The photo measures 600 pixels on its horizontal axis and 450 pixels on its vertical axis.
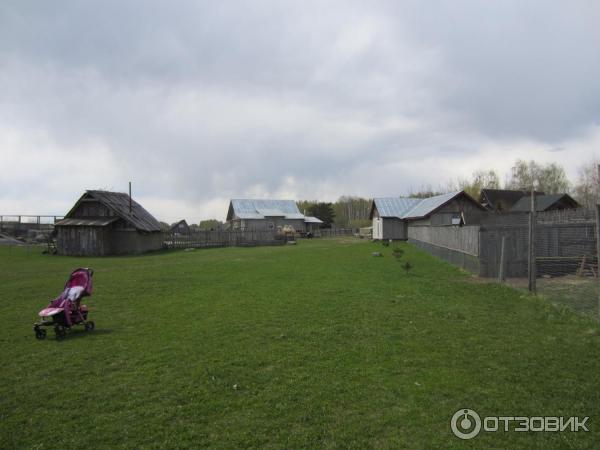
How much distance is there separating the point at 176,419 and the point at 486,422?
3.28 metres

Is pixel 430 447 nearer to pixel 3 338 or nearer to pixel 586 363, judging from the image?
→ pixel 586 363

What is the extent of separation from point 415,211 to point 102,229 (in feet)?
100

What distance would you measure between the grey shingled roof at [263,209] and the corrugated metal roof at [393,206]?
19.6 meters

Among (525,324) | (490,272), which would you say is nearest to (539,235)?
(490,272)

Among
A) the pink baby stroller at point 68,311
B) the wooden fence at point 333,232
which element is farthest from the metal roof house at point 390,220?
the pink baby stroller at point 68,311

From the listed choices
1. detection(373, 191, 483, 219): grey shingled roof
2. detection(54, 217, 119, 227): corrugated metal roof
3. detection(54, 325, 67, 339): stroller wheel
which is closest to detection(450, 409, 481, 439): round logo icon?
detection(54, 325, 67, 339): stroller wheel

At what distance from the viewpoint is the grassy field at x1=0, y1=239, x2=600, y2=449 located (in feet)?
12.3

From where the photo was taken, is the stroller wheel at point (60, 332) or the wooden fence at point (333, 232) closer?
the stroller wheel at point (60, 332)

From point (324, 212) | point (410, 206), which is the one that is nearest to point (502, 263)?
point (410, 206)

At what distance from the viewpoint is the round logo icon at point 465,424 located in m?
3.73

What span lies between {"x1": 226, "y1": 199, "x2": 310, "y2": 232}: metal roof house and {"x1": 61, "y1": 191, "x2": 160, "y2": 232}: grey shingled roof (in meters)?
21.6

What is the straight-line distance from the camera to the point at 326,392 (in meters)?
4.58

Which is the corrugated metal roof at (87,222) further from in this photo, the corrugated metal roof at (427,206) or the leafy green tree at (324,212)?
the leafy green tree at (324,212)

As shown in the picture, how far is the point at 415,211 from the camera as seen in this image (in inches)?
1610
